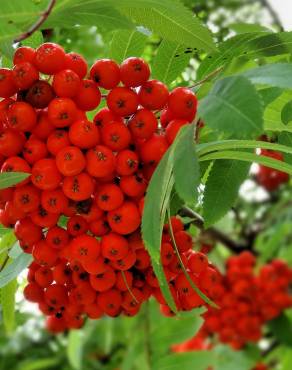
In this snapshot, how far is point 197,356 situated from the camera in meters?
2.64

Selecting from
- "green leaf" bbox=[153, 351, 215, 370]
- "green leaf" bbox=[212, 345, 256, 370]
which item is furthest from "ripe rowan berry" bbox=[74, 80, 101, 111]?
"green leaf" bbox=[212, 345, 256, 370]

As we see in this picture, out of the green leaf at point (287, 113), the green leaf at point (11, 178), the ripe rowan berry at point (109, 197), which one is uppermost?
the green leaf at point (287, 113)

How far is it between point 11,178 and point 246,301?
3.23 metres

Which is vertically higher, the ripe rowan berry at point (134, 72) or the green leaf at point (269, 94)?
the ripe rowan berry at point (134, 72)

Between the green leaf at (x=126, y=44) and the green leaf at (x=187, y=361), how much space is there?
149 centimetres

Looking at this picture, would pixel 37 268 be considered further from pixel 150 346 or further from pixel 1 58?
pixel 150 346

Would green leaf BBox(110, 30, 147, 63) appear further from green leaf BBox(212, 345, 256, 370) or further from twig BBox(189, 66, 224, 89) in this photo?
green leaf BBox(212, 345, 256, 370)

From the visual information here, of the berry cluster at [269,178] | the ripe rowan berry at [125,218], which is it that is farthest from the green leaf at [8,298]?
the berry cluster at [269,178]

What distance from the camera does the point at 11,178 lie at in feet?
4.02

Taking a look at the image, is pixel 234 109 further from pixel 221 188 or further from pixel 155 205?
pixel 221 188

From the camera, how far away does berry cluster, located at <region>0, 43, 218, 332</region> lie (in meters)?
1.30

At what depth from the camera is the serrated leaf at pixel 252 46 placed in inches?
57.2

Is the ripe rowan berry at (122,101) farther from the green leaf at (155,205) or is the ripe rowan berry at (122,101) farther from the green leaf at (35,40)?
the green leaf at (35,40)

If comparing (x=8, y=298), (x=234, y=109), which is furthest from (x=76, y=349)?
(x=234, y=109)
